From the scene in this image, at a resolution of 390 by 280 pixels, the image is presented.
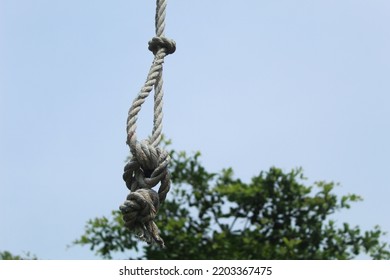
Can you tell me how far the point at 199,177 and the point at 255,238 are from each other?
0.38 m

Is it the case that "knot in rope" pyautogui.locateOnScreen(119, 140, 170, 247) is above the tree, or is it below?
below

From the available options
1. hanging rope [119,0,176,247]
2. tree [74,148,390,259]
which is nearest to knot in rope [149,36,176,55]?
hanging rope [119,0,176,247]

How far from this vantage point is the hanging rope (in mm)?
1315

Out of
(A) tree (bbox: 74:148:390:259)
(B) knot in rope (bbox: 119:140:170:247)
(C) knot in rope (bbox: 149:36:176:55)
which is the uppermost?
(A) tree (bbox: 74:148:390:259)

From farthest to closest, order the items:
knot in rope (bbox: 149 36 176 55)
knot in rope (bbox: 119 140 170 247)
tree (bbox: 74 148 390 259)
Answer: tree (bbox: 74 148 390 259) < knot in rope (bbox: 149 36 176 55) < knot in rope (bbox: 119 140 170 247)

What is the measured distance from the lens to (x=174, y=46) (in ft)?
4.78

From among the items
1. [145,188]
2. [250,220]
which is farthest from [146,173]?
[250,220]

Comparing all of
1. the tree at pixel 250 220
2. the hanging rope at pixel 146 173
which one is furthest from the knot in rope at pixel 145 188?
the tree at pixel 250 220

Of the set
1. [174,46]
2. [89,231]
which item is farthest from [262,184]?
[174,46]

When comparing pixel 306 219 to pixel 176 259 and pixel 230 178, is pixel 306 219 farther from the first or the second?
pixel 176 259

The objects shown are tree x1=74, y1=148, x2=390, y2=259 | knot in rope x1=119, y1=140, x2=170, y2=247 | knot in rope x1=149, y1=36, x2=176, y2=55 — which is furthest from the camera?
tree x1=74, y1=148, x2=390, y2=259

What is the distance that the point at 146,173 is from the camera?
1.36 meters

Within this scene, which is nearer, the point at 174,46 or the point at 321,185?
the point at 174,46

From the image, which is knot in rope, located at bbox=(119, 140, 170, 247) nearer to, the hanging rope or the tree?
the hanging rope
